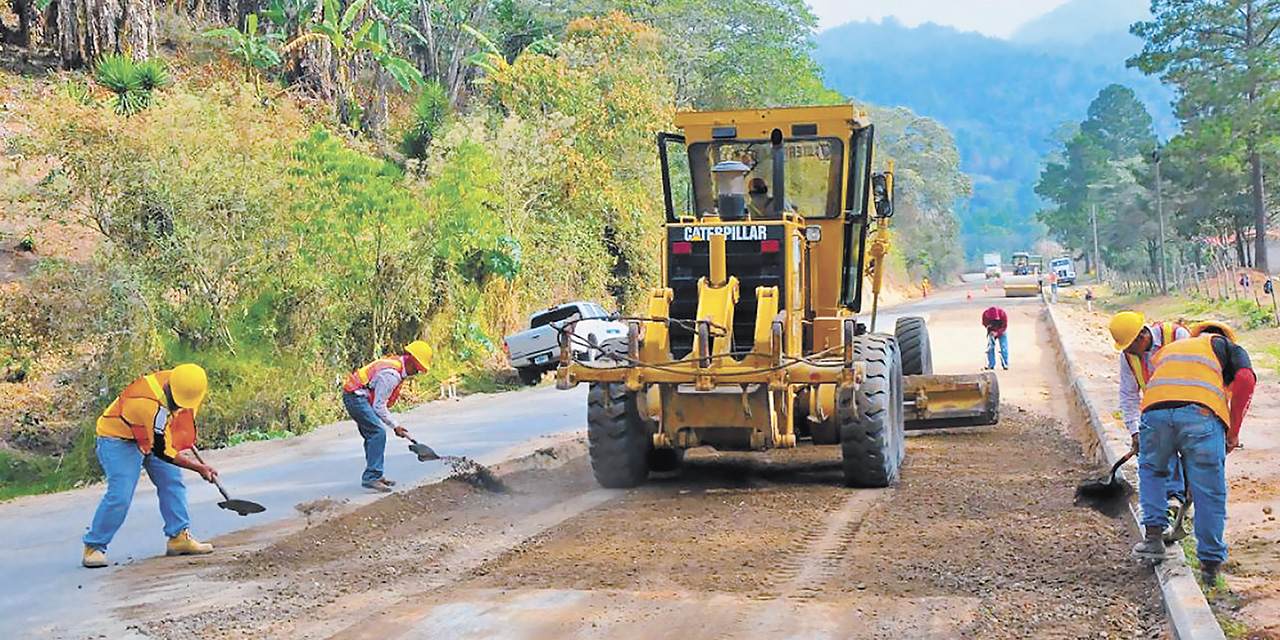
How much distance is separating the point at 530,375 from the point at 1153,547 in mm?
20669

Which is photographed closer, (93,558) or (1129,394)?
(1129,394)

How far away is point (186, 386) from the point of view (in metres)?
9.27

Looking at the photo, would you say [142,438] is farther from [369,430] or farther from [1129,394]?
[1129,394]

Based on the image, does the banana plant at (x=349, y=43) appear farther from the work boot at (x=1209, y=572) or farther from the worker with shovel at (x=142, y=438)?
the work boot at (x=1209, y=572)

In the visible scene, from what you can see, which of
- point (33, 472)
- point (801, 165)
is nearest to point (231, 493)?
point (801, 165)

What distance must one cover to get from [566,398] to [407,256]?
3785 millimetres

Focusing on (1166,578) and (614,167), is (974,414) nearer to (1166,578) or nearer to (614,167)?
(1166,578)

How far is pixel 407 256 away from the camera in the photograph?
78.1ft

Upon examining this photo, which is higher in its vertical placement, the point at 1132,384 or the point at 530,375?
the point at 1132,384

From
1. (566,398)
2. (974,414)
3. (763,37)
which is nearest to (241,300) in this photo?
(566,398)

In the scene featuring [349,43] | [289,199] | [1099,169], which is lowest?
[289,199]

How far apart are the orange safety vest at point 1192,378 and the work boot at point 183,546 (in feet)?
21.7

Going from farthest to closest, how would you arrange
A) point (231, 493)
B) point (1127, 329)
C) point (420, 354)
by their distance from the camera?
point (231, 493), point (420, 354), point (1127, 329)

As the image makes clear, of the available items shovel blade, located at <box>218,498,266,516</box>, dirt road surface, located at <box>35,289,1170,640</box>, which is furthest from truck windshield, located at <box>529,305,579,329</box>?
shovel blade, located at <box>218,498,266,516</box>
